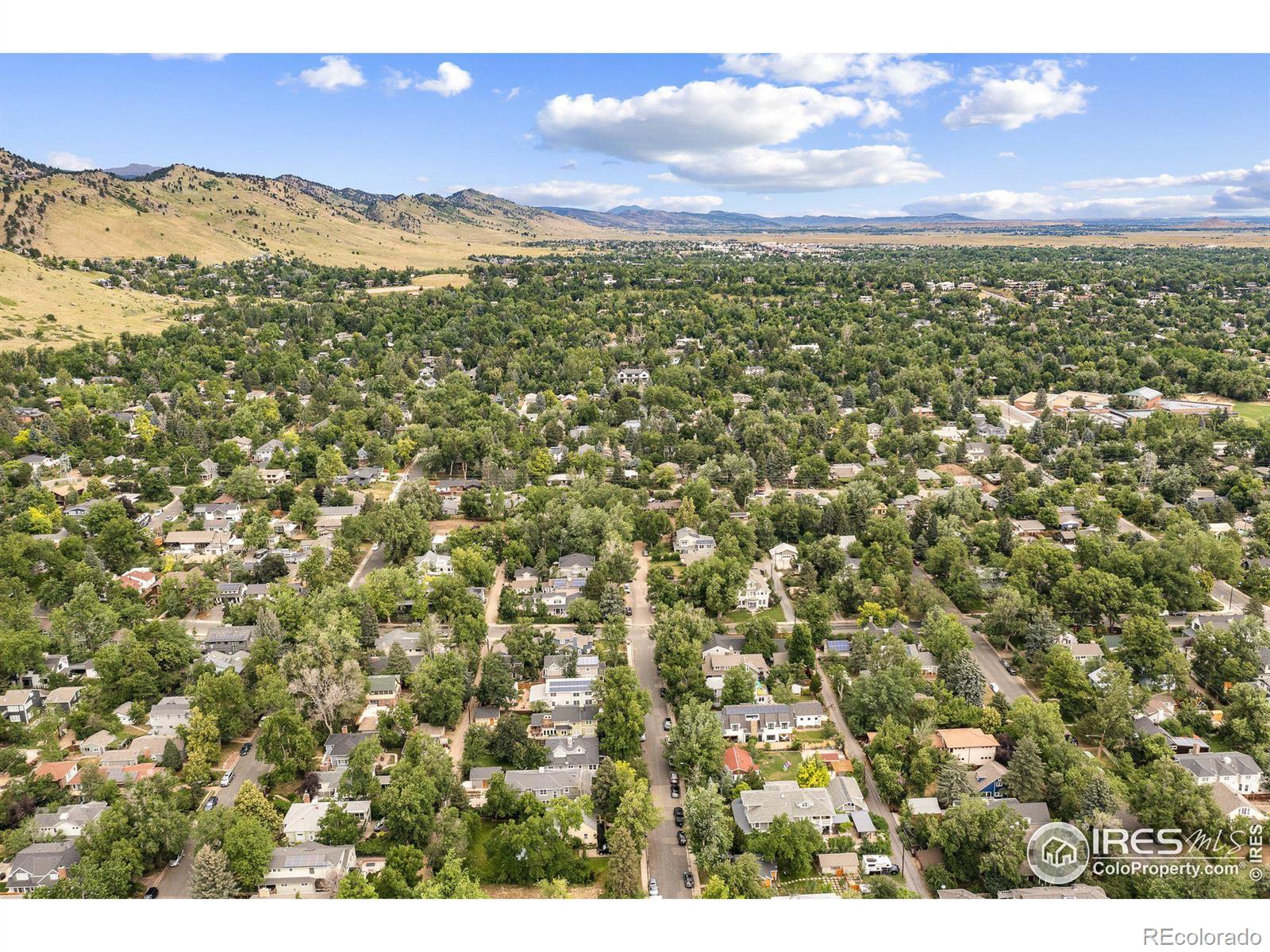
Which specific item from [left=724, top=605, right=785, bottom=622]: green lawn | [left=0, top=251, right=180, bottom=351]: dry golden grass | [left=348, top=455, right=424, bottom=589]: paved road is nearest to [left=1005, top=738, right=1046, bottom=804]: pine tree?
[left=724, top=605, right=785, bottom=622]: green lawn

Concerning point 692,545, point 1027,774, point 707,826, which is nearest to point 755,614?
point 692,545

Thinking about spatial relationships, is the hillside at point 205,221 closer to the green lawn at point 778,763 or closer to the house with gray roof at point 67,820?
the house with gray roof at point 67,820

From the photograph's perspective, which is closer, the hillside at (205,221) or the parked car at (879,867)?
the parked car at (879,867)

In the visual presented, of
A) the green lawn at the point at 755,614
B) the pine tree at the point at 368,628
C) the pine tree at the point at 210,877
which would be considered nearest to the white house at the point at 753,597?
the green lawn at the point at 755,614

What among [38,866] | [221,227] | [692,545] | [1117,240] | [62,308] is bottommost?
[38,866]

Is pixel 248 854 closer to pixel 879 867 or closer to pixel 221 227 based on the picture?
pixel 879 867

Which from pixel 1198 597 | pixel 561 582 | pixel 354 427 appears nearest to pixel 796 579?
pixel 561 582

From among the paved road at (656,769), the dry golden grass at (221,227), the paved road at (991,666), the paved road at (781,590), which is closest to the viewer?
the paved road at (656,769)

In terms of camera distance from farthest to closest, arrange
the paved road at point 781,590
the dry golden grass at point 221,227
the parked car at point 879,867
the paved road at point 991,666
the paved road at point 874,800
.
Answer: the dry golden grass at point 221,227 < the paved road at point 781,590 < the paved road at point 991,666 < the parked car at point 879,867 < the paved road at point 874,800
